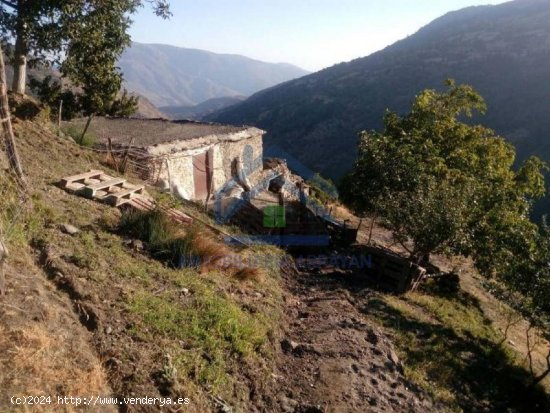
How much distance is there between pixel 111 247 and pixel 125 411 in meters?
3.46

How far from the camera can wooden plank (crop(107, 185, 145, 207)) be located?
9148 millimetres

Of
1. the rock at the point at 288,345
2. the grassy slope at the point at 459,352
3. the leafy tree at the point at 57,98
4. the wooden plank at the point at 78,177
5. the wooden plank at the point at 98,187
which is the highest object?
the leafy tree at the point at 57,98

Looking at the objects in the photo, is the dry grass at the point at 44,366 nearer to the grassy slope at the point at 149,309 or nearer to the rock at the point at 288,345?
the grassy slope at the point at 149,309

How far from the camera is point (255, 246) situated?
433 inches

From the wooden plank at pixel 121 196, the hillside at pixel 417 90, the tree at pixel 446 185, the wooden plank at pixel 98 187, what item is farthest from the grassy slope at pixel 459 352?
the hillside at pixel 417 90

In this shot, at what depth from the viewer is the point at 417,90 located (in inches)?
3295

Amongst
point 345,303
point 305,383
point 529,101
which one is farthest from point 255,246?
point 529,101

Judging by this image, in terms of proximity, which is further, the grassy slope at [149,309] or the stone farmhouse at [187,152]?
the stone farmhouse at [187,152]

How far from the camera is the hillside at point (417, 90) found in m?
68.6

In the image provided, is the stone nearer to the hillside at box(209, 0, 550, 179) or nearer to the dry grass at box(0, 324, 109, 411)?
the dry grass at box(0, 324, 109, 411)

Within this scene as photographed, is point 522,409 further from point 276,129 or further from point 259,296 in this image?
point 276,129

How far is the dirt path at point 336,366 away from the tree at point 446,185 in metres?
3.75

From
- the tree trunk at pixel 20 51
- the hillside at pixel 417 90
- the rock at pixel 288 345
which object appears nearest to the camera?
the rock at pixel 288 345

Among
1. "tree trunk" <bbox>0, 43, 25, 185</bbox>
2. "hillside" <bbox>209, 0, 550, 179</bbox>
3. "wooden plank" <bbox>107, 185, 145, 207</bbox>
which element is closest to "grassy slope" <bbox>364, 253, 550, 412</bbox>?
"wooden plank" <bbox>107, 185, 145, 207</bbox>
